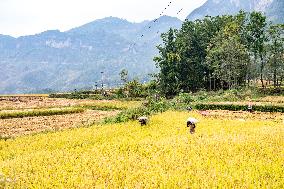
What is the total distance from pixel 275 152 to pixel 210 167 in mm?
3817

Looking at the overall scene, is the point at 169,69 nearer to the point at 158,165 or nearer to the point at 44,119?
the point at 44,119

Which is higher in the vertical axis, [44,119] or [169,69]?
[169,69]

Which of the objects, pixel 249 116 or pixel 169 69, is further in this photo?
pixel 169 69

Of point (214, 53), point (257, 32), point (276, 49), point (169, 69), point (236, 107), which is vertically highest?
point (257, 32)

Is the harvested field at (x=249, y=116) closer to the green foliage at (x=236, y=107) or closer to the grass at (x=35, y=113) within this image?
the green foliage at (x=236, y=107)

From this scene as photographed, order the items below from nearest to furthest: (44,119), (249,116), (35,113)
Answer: (249,116) < (44,119) < (35,113)

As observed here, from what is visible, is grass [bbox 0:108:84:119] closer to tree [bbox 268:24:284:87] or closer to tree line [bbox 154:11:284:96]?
tree line [bbox 154:11:284:96]

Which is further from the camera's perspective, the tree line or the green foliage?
the tree line

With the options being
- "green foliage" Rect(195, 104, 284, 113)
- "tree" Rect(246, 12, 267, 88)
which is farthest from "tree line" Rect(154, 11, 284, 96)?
"green foliage" Rect(195, 104, 284, 113)

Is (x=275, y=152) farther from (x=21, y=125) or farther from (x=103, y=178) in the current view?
(x=21, y=125)

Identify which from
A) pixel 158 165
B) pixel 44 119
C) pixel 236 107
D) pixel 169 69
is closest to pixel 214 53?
pixel 169 69

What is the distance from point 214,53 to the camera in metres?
72.6

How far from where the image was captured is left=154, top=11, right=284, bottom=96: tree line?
2938 inches

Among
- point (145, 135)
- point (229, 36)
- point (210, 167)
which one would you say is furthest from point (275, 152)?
point (229, 36)
